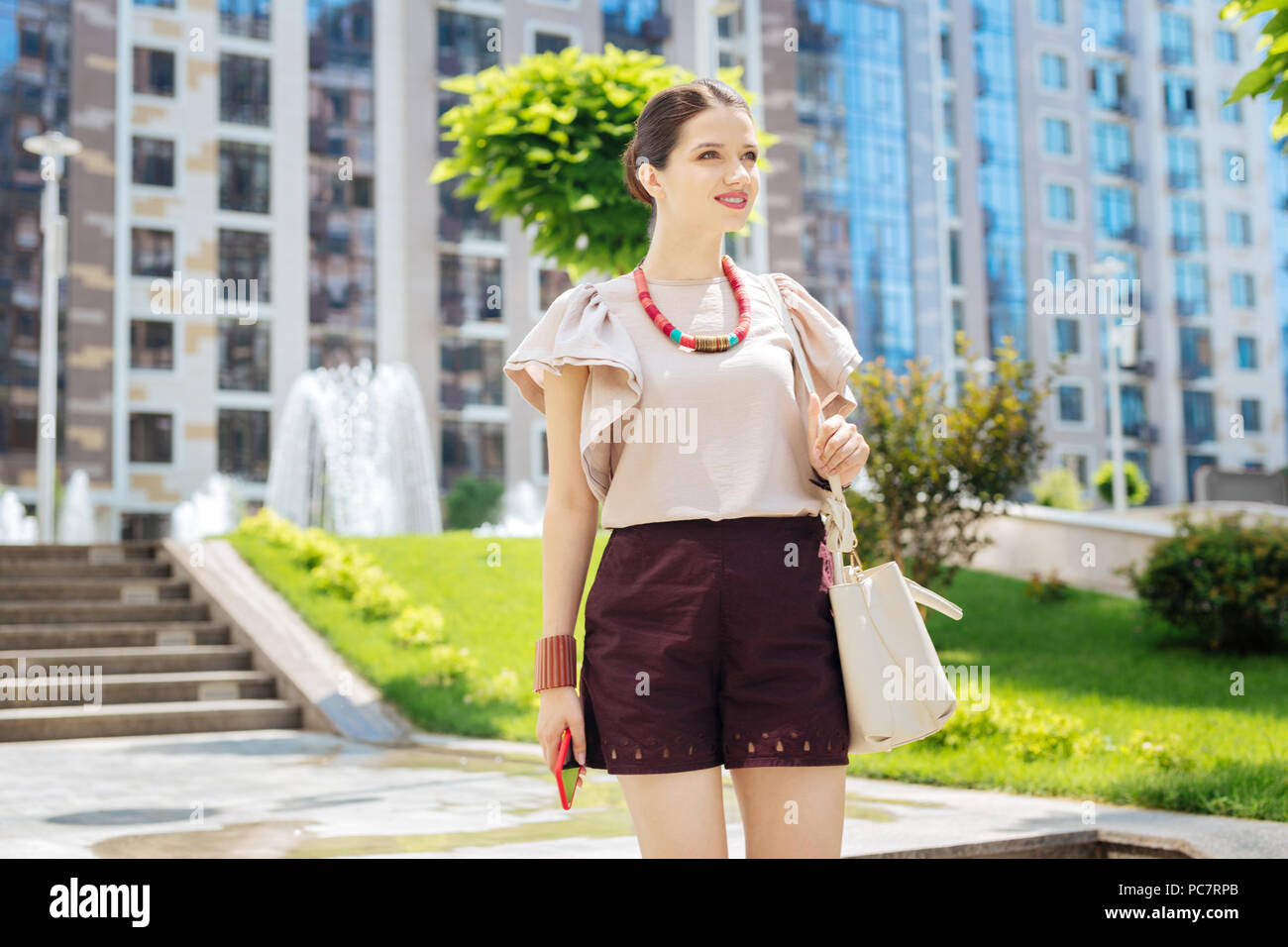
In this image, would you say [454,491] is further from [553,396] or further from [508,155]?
[553,396]

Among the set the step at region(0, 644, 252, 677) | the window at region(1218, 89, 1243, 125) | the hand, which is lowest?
the step at region(0, 644, 252, 677)

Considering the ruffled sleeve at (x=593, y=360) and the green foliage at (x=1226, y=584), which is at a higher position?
the ruffled sleeve at (x=593, y=360)

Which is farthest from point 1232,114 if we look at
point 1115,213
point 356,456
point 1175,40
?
point 356,456

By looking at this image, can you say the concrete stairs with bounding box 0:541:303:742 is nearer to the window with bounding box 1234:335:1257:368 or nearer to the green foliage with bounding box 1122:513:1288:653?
the green foliage with bounding box 1122:513:1288:653

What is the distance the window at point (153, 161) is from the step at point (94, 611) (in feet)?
82.2

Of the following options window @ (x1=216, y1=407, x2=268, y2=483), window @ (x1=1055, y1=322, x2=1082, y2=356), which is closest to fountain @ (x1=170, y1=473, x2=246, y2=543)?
window @ (x1=216, y1=407, x2=268, y2=483)

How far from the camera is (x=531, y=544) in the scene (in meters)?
14.2

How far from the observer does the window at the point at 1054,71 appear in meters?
48.2

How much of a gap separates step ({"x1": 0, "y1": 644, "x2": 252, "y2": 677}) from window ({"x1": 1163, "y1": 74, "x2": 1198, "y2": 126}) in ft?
156

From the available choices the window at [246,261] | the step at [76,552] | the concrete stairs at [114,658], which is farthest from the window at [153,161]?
the concrete stairs at [114,658]

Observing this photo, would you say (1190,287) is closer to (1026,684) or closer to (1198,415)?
(1198,415)

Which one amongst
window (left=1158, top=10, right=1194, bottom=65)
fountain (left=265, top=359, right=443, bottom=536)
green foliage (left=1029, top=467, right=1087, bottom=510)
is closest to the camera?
fountain (left=265, top=359, right=443, bottom=536)

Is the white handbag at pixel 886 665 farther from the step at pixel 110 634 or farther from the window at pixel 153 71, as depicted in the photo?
the window at pixel 153 71

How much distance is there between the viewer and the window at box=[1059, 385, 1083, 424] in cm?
4588
